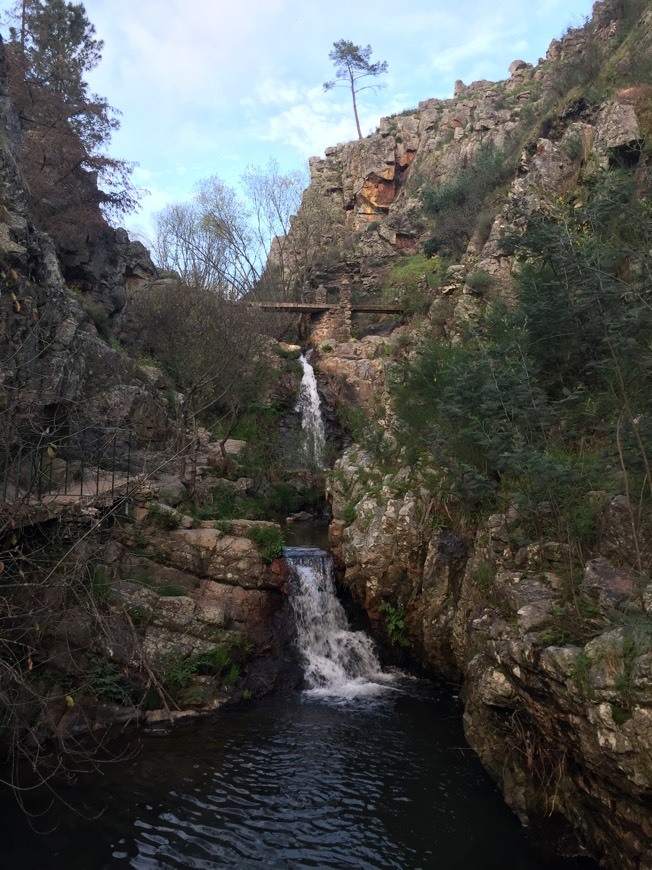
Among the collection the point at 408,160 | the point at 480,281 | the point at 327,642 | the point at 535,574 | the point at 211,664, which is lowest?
the point at 327,642

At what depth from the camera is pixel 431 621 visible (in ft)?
33.2

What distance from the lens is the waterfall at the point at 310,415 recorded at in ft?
70.3

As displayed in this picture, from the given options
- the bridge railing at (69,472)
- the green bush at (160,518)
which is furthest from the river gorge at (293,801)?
the bridge railing at (69,472)

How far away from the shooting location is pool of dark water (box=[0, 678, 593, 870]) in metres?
6.16

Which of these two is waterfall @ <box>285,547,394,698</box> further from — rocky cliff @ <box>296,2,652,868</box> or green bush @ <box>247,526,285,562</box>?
green bush @ <box>247,526,285,562</box>

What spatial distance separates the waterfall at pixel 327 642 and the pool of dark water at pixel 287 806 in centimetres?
146

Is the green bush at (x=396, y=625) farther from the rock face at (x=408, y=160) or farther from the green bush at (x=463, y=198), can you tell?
the rock face at (x=408, y=160)

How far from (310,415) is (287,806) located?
1877 centimetres

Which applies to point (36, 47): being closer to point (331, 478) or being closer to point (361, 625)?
point (331, 478)

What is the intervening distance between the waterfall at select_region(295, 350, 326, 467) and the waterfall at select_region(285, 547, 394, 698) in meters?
8.45

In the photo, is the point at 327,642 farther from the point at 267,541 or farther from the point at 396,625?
the point at 267,541

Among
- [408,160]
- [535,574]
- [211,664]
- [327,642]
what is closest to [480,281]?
[327,642]

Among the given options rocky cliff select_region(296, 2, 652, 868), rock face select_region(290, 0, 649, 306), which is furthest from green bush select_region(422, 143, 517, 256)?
rock face select_region(290, 0, 649, 306)

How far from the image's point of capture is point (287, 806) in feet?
23.1
